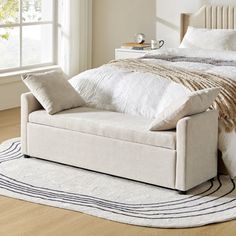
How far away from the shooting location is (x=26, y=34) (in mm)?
7500

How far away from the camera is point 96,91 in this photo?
5.27m

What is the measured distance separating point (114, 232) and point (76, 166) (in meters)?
1.20

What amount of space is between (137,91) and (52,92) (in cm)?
63

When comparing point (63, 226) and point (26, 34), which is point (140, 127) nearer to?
point (63, 226)

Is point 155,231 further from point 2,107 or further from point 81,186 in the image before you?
point 2,107

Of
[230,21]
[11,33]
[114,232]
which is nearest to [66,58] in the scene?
[11,33]

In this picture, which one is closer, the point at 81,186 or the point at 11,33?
the point at 81,186

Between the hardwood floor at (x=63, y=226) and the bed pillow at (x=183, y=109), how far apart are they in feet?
2.53

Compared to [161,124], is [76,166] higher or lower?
lower

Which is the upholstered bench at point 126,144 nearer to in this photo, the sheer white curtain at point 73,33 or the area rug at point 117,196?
the area rug at point 117,196

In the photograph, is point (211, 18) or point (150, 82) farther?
point (211, 18)

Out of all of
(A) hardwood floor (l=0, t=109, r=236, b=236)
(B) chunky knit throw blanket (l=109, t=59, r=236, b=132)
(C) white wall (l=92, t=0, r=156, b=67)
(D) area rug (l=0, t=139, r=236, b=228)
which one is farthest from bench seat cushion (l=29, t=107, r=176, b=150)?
(C) white wall (l=92, t=0, r=156, b=67)

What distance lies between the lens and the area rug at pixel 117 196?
395 cm

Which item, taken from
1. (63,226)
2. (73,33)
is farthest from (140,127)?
(73,33)
